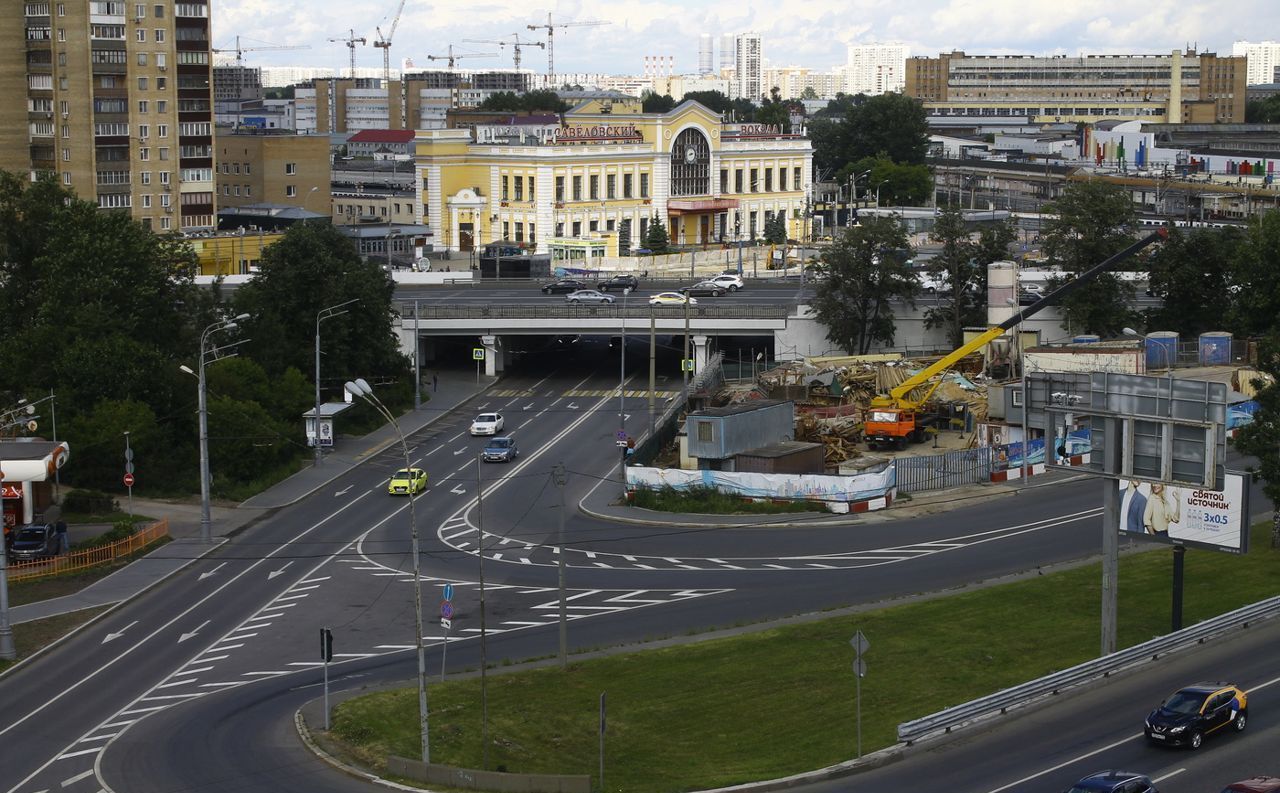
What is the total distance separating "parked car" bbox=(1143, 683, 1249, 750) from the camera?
3262cm

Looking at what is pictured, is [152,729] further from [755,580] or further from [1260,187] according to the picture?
[1260,187]

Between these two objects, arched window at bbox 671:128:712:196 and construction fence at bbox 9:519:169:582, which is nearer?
construction fence at bbox 9:519:169:582

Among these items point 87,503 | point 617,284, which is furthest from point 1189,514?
point 617,284

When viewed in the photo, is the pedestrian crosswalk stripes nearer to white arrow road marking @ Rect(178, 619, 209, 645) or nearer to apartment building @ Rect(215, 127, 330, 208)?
white arrow road marking @ Rect(178, 619, 209, 645)

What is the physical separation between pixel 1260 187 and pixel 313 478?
121 meters

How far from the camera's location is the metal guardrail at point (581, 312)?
8731 centimetres

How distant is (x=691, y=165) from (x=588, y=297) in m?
50.1

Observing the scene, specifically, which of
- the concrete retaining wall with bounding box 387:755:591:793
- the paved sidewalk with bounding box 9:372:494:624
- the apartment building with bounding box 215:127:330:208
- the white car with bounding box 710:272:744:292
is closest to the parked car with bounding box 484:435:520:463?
the paved sidewalk with bounding box 9:372:494:624

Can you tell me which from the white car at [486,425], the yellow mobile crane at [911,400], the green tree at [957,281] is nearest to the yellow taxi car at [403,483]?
the white car at [486,425]

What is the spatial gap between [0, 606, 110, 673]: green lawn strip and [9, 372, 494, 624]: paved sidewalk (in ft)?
1.48

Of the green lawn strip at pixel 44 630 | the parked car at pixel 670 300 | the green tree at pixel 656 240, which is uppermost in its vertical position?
the green tree at pixel 656 240

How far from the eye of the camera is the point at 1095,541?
52906 mm

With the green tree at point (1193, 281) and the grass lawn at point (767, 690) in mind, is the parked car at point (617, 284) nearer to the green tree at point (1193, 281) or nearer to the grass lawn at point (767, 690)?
the green tree at point (1193, 281)

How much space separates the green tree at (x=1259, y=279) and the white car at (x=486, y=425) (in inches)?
1248
